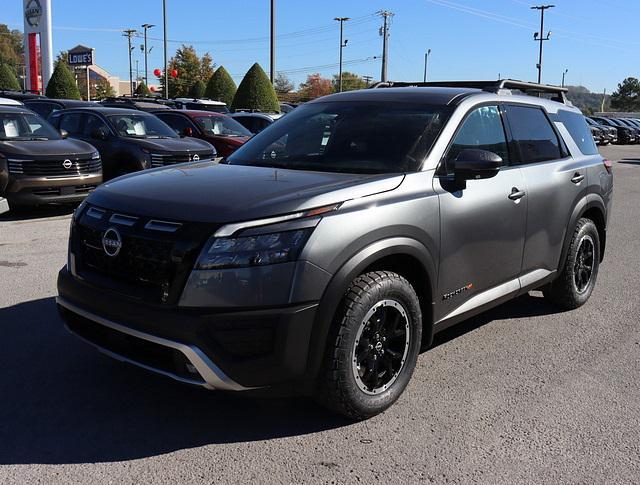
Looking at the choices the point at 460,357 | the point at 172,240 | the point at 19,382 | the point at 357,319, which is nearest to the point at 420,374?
the point at 460,357

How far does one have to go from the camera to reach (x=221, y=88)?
38.4m

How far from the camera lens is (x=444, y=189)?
13.2 ft

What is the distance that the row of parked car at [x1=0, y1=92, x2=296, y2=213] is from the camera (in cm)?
984

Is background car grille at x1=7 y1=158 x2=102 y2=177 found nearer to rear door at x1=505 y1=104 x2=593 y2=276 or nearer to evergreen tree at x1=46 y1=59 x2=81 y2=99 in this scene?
rear door at x1=505 y1=104 x2=593 y2=276

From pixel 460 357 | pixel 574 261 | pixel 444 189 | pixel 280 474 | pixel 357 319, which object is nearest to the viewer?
pixel 280 474

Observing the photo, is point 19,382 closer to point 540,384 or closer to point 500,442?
point 500,442

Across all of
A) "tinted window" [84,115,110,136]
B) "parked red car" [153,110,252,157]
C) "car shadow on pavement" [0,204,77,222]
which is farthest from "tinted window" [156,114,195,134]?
"car shadow on pavement" [0,204,77,222]

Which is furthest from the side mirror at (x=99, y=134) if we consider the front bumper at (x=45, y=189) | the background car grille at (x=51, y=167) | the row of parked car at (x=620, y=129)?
the row of parked car at (x=620, y=129)

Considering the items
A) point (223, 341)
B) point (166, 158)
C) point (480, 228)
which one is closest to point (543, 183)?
point (480, 228)

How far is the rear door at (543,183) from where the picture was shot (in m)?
4.87

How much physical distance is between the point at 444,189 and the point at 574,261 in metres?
2.07

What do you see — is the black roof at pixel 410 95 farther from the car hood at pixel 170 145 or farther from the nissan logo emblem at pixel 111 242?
the car hood at pixel 170 145

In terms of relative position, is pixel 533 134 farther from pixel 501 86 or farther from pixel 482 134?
pixel 482 134

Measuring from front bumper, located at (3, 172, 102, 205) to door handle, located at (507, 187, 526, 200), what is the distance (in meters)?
7.55
